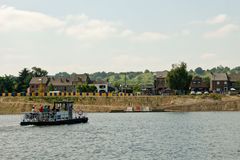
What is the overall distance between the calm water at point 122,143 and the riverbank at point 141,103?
6688cm

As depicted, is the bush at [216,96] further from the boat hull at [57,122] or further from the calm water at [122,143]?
the calm water at [122,143]

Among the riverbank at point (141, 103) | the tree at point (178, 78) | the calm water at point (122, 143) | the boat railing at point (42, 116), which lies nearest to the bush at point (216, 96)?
the riverbank at point (141, 103)

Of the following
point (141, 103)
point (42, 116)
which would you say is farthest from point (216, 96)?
point (42, 116)

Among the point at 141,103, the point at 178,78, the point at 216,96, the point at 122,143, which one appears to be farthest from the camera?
the point at 178,78

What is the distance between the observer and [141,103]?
163 metres

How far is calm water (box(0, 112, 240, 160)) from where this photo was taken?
55312 millimetres

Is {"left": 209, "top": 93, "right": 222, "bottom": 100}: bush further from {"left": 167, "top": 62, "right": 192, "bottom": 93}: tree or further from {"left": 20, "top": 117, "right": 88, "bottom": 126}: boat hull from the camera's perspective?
{"left": 20, "top": 117, "right": 88, "bottom": 126}: boat hull

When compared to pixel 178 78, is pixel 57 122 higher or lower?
lower

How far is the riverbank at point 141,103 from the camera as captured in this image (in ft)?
515

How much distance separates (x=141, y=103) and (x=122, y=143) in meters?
97.3

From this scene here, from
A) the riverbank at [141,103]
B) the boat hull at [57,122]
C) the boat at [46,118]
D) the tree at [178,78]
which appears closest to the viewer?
the boat hull at [57,122]

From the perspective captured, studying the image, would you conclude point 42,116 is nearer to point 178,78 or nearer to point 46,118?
point 46,118

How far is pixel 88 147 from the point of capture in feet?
204

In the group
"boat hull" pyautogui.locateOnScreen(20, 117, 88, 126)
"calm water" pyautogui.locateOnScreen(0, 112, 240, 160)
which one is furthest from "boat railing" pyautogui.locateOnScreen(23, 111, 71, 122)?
"calm water" pyautogui.locateOnScreen(0, 112, 240, 160)
